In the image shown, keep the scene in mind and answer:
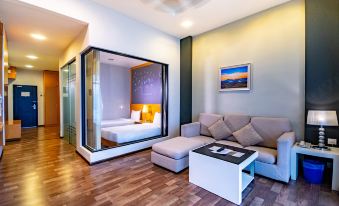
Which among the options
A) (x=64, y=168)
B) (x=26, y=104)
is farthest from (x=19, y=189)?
(x=26, y=104)

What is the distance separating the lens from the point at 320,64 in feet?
8.60

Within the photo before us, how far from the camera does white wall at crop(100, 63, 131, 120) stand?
5.59 m

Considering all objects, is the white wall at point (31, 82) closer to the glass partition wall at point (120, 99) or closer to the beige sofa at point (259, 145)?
the glass partition wall at point (120, 99)

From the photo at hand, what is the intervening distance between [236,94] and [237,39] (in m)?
1.23

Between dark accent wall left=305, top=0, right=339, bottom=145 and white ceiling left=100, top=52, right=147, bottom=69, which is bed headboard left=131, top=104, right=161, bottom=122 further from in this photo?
dark accent wall left=305, top=0, right=339, bottom=145

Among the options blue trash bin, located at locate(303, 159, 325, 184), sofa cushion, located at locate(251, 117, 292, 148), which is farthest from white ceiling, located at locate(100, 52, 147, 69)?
blue trash bin, located at locate(303, 159, 325, 184)

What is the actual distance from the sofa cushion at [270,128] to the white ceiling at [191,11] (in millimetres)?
2164

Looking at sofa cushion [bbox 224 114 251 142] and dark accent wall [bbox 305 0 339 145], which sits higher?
dark accent wall [bbox 305 0 339 145]

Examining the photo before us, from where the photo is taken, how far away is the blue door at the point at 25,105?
7254mm

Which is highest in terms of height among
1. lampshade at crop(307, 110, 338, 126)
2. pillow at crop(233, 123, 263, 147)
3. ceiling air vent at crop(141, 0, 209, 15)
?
ceiling air vent at crop(141, 0, 209, 15)

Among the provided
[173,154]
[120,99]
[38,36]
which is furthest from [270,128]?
[38,36]

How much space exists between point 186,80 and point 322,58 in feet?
9.24

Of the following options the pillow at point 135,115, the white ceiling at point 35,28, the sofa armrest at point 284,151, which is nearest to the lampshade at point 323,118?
the sofa armrest at point 284,151

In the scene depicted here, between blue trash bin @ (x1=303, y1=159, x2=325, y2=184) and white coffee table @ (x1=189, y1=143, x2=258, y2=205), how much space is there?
0.85 m
